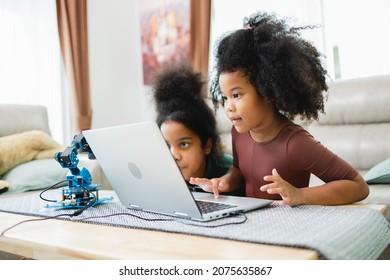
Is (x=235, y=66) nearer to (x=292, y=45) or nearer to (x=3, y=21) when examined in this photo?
(x=292, y=45)

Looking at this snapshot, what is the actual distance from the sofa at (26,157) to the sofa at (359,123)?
0.93m

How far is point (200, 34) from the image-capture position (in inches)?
135

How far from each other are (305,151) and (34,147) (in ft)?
5.96

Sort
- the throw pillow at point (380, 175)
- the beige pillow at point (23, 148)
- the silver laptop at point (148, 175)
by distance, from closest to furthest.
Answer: the silver laptop at point (148, 175) → the throw pillow at point (380, 175) → the beige pillow at point (23, 148)

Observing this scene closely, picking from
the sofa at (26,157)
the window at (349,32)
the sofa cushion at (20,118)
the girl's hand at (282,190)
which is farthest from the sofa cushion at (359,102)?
the sofa cushion at (20,118)

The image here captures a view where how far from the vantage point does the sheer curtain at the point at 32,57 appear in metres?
3.10

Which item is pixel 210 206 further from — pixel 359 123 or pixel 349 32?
pixel 349 32

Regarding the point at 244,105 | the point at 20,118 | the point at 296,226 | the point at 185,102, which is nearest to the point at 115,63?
the point at 20,118

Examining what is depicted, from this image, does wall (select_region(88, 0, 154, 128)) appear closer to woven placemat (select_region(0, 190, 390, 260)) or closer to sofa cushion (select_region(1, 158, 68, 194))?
sofa cushion (select_region(1, 158, 68, 194))

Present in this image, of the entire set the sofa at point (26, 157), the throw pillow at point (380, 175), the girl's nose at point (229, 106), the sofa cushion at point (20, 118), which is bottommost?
the throw pillow at point (380, 175)

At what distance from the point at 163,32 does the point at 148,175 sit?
3.14m

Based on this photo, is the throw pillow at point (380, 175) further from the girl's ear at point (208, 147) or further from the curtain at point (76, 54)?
the curtain at point (76, 54)

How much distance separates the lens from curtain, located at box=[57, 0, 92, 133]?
11.0 ft
